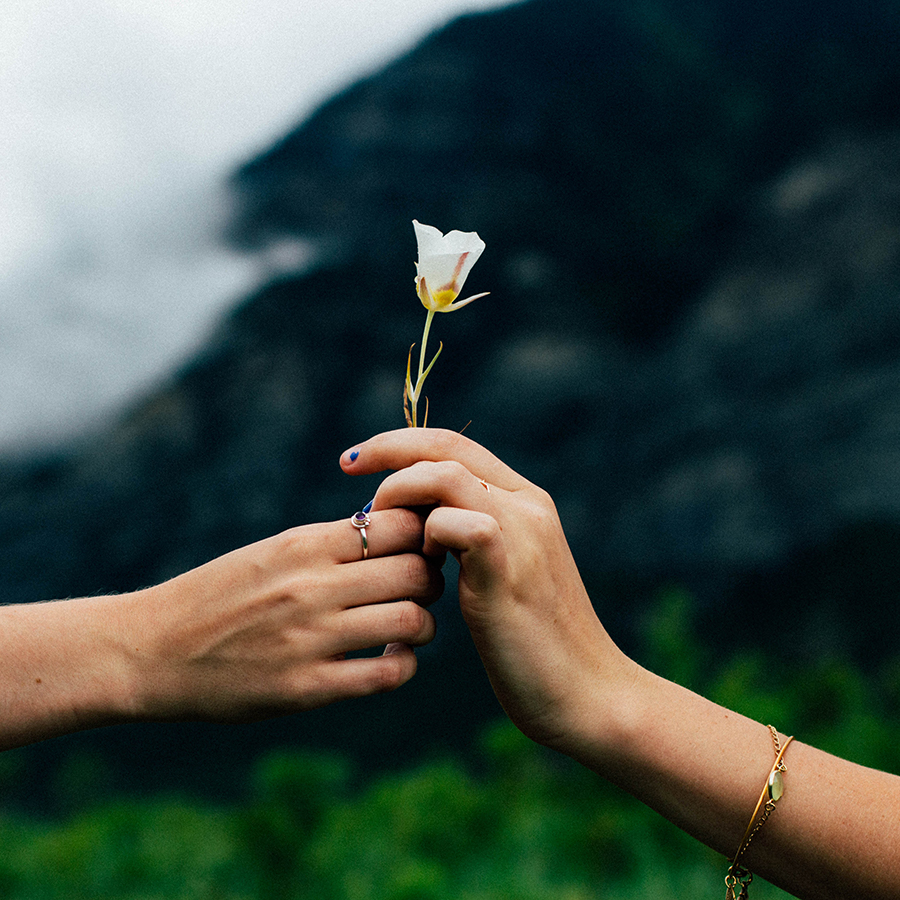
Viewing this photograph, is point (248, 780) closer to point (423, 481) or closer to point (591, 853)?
point (591, 853)

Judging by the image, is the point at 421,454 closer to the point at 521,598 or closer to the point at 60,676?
the point at 521,598

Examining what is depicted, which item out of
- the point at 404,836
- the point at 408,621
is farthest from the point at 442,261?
the point at 404,836

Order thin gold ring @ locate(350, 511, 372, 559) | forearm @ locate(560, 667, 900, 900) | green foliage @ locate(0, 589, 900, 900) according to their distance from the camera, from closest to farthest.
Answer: forearm @ locate(560, 667, 900, 900)
thin gold ring @ locate(350, 511, 372, 559)
green foliage @ locate(0, 589, 900, 900)

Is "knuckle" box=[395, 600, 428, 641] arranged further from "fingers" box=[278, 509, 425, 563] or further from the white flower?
the white flower

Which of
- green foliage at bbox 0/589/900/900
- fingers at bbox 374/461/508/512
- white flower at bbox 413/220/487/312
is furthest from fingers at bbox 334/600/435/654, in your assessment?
green foliage at bbox 0/589/900/900

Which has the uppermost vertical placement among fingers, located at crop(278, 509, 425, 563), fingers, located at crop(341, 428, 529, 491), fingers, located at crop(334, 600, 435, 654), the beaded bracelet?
fingers, located at crop(341, 428, 529, 491)

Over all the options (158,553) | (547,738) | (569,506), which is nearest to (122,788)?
(158,553)

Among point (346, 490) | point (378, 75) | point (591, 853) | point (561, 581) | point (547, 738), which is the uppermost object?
point (378, 75)

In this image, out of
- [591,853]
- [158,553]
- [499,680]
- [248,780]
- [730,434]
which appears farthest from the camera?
[730,434]

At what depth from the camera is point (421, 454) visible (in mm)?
945

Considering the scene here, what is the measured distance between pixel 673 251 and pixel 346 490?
4.78ft

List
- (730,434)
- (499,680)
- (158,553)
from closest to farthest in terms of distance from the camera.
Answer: (499,680)
(158,553)
(730,434)

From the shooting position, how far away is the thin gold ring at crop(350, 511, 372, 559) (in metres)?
0.87

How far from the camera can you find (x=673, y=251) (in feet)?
8.64
